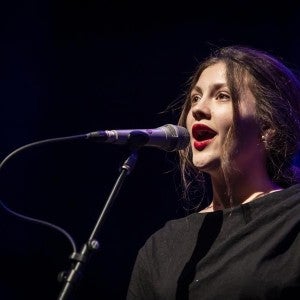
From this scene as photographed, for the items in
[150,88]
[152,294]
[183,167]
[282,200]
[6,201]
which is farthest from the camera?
[150,88]

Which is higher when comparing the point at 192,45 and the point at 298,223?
the point at 192,45

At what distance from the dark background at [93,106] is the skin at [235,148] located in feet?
3.70

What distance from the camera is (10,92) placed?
2.94 metres

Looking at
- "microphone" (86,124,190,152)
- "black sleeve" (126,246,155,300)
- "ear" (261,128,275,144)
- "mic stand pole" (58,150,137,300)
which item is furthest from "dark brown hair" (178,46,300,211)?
"mic stand pole" (58,150,137,300)

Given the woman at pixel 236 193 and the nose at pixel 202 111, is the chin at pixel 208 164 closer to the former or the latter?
the woman at pixel 236 193

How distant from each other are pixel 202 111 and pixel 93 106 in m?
1.48

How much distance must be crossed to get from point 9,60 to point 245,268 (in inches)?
81.4

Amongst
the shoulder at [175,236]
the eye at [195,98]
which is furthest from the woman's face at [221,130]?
the shoulder at [175,236]

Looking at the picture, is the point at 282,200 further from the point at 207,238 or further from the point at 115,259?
the point at 115,259

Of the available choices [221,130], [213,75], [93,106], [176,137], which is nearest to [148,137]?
[176,137]

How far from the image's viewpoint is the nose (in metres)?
1.83

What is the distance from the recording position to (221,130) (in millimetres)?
1778

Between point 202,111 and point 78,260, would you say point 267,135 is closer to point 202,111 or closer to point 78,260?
point 202,111

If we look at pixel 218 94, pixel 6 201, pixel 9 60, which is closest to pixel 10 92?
pixel 9 60
